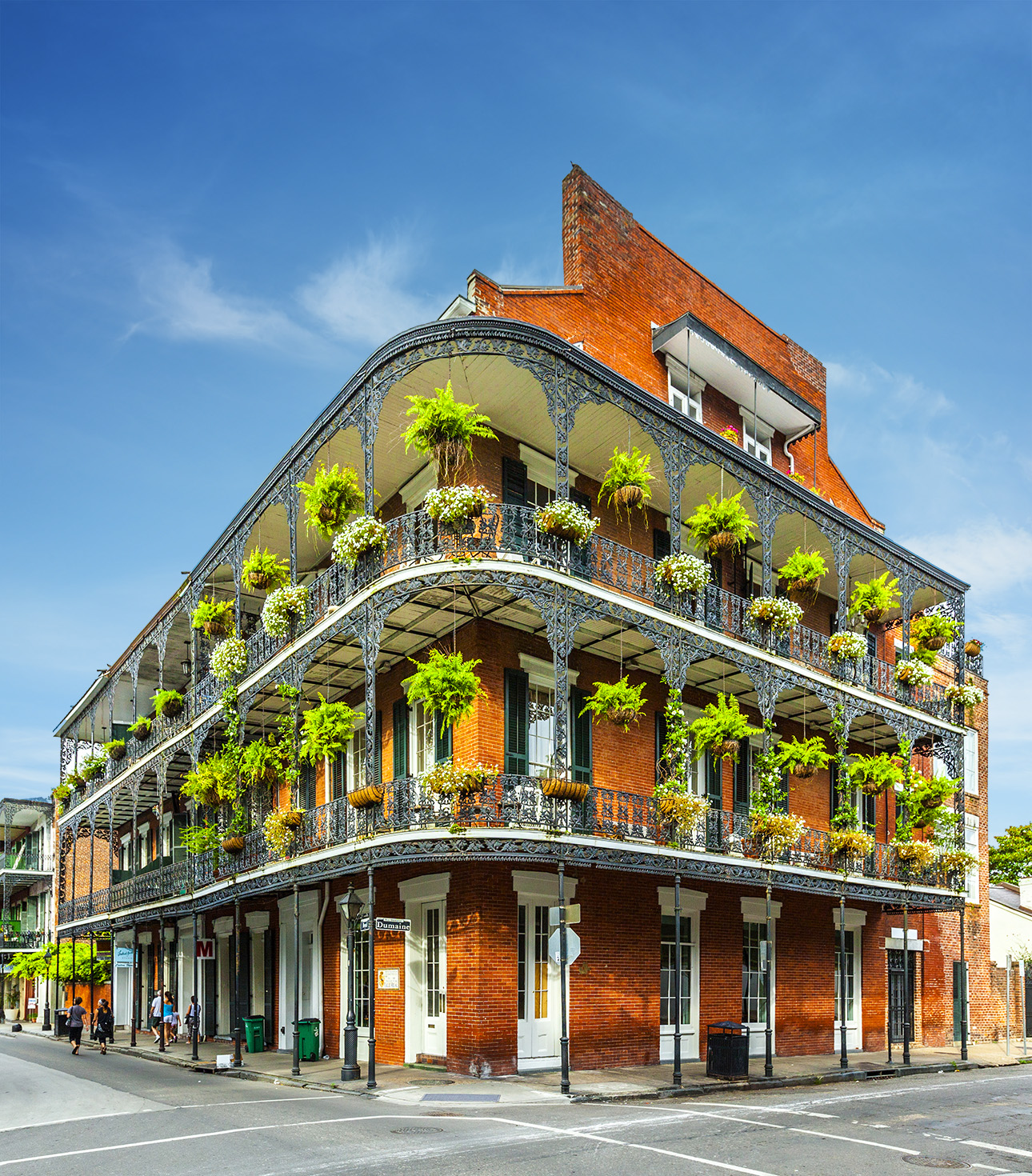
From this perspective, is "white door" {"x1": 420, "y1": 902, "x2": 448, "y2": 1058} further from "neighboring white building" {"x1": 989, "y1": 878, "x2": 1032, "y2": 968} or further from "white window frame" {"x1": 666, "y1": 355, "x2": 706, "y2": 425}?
"neighboring white building" {"x1": 989, "y1": 878, "x2": 1032, "y2": 968}

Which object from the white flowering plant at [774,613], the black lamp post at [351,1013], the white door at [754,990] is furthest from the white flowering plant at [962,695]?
the black lamp post at [351,1013]

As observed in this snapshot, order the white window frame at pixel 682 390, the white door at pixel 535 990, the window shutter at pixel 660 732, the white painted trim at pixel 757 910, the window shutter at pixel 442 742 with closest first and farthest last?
the white door at pixel 535 990
the window shutter at pixel 442 742
the window shutter at pixel 660 732
the white painted trim at pixel 757 910
the white window frame at pixel 682 390

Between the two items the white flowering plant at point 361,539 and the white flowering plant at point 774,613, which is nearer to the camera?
the white flowering plant at point 361,539

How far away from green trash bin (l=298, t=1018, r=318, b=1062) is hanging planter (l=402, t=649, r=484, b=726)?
703 centimetres

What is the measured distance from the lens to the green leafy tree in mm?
49844

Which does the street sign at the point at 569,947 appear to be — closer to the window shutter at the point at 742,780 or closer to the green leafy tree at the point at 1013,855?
the window shutter at the point at 742,780

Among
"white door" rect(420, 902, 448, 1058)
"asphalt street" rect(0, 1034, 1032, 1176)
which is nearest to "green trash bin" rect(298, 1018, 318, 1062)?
"white door" rect(420, 902, 448, 1058)

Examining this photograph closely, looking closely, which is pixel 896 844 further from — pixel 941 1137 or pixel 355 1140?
pixel 355 1140

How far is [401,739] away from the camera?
2058 cm

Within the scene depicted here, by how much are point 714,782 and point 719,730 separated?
3.45m

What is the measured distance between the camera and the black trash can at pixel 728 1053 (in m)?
17.9

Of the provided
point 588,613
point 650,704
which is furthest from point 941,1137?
point 650,704

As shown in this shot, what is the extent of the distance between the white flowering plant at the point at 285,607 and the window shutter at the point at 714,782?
27.5 ft

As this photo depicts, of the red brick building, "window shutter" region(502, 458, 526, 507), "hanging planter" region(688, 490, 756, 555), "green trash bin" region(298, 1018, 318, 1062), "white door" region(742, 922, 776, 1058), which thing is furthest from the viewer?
"white door" region(742, 922, 776, 1058)
